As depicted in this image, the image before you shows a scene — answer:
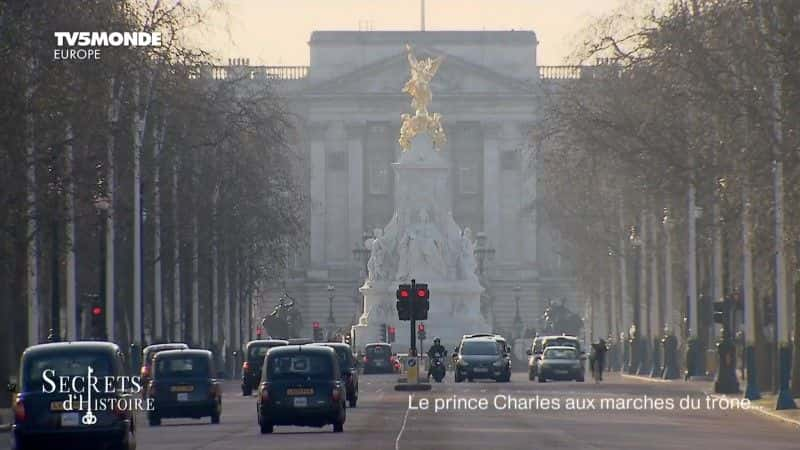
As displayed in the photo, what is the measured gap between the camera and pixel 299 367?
5219 centimetres

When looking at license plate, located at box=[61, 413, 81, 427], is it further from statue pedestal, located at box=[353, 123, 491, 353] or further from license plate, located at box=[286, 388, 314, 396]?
statue pedestal, located at box=[353, 123, 491, 353]

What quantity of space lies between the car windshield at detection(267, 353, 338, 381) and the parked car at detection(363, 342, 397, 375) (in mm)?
61009

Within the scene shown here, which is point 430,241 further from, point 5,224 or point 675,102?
point 5,224

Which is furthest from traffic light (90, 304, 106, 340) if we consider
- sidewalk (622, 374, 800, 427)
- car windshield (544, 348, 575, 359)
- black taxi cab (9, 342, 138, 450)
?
black taxi cab (9, 342, 138, 450)

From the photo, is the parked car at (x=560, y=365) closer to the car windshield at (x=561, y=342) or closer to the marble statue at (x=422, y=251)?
the car windshield at (x=561, y=342)

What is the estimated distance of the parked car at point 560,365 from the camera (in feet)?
307

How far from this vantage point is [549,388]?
272 feet

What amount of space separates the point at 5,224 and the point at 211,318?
5075cm

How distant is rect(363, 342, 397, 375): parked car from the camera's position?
11375cm

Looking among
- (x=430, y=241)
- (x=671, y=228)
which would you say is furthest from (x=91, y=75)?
(x=430, y=241)

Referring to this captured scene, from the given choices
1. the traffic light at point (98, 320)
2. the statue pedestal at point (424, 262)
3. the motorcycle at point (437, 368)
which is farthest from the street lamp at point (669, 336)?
the statue pedestal at point (424, 262)

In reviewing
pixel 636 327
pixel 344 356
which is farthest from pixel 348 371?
pixel 636 327

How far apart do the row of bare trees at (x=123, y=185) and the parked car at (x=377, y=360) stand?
20.9ft

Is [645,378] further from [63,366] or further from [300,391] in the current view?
[63,366]
